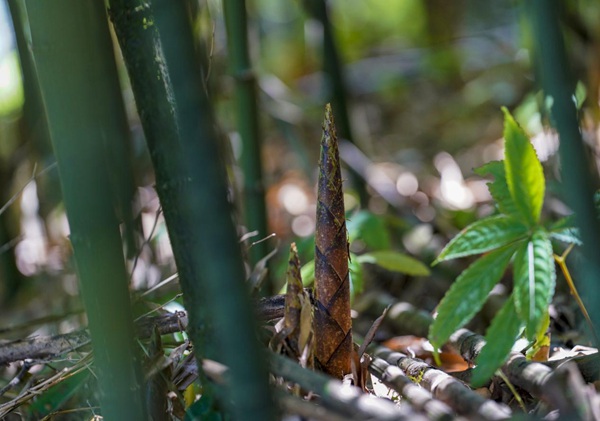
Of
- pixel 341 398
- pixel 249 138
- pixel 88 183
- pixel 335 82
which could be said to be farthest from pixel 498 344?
pixel 335 82

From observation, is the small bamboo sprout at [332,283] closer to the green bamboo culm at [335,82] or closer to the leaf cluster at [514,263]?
the leaf cluster at [514,263]

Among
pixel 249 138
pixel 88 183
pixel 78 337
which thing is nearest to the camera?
pixel 88 183

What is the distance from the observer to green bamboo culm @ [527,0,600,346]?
0.66 meters

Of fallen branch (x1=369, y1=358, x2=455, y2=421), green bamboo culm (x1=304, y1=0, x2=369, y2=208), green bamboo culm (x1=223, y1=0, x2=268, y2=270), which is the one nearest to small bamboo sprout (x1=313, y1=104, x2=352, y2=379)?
fallen branch (x1=369, y1=358, x2=455, y2=421)

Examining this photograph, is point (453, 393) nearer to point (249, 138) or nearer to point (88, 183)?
point (88, 183)

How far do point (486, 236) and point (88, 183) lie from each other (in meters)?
0.43

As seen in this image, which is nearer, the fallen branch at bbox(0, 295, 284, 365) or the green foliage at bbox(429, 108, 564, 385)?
the green foliage at bbox(429, 108, 564, 385)

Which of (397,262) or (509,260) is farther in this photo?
(397,262)

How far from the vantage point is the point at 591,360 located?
33.9 inches

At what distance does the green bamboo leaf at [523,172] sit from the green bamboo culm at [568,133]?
0.09 meters

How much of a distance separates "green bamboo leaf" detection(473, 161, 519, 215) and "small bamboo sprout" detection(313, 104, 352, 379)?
7.2 inches

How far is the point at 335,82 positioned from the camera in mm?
1885

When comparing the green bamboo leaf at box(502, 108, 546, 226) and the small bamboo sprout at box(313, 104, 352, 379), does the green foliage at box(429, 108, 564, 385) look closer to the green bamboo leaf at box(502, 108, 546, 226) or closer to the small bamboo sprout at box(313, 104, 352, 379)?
the green bamboo leaf at box(502, 108, 546, 226)

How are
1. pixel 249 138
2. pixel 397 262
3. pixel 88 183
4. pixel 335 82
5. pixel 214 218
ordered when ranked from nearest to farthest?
pixel 214 218 → pixel 88 183 → pixel 397 262 → pixel 249 138 → pixel 335 82
